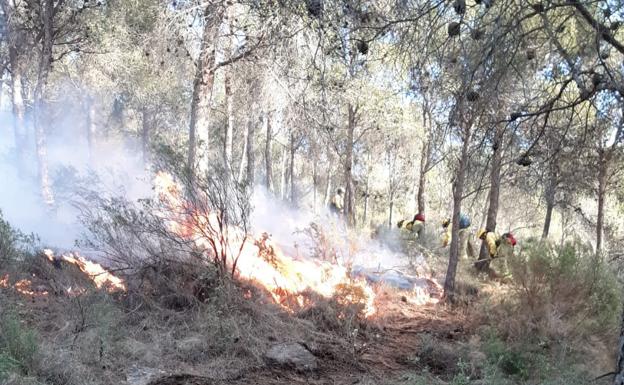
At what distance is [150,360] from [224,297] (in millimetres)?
1438

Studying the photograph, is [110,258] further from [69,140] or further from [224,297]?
[69,140]

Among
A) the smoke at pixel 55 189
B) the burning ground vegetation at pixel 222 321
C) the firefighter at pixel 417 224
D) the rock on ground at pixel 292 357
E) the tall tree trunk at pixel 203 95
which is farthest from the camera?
the firefighter at pixel 417 224

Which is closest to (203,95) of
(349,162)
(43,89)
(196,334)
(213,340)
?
(43,89)

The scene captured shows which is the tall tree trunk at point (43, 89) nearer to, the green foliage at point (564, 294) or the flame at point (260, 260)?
the flame at point (260, 260)

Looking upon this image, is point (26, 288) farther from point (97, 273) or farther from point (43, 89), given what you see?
point (43, 89)

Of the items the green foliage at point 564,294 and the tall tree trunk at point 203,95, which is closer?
the green foliage at point 564,294

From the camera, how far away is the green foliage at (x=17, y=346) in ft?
12.1

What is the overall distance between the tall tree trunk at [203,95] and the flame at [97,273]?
2.44m

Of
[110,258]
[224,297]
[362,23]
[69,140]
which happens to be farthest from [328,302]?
[69,140]

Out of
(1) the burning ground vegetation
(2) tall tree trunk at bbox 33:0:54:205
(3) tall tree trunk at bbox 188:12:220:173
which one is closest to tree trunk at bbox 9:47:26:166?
(2) tall tree trunk at bbox 33:0:54:205

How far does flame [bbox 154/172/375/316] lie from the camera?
21.8 feet

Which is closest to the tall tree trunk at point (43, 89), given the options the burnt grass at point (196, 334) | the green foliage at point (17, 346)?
the burnt grass at point (196, 334)

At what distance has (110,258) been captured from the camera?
6.59 meters

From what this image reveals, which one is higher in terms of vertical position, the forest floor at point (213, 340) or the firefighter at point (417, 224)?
the firefighter at point (417, 224)
